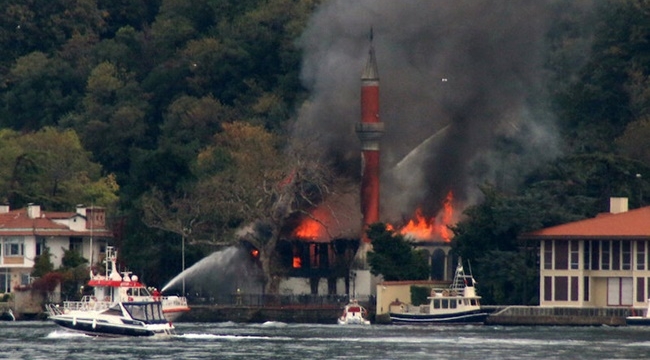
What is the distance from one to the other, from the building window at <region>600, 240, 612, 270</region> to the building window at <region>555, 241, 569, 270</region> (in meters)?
1.90

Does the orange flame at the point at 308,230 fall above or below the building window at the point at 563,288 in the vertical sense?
above

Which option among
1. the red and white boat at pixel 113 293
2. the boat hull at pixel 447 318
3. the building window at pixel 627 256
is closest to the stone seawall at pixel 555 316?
the boat hull at pixel 447 318

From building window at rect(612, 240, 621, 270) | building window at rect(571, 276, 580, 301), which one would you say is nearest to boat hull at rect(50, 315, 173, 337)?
building window at rect(571, 276, 580, 301)

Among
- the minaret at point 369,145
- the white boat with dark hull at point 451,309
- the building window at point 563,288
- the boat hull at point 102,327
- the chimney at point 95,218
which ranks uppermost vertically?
the minaret at point 369,145

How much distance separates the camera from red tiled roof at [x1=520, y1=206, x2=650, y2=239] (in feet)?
473

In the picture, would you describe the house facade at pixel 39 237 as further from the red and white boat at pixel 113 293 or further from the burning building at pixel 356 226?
the red and white boat at pixel 113 293

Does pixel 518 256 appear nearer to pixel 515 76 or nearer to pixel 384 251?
pixel 384 251

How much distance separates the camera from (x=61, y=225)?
531 ft

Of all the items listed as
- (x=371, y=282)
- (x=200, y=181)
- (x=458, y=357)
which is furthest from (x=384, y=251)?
(x=458, y=357)

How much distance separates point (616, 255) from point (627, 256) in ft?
1.91

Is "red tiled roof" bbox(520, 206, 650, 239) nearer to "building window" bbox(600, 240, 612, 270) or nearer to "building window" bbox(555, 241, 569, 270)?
"building window" bbox(555, 241, 569, 270)

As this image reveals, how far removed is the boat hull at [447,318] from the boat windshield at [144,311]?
20.7m

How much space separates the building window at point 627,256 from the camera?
145000 mm

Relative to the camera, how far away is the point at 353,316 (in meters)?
147
